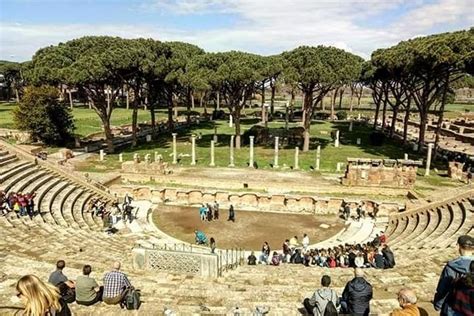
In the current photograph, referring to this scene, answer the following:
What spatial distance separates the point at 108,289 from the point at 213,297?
9.93 feet

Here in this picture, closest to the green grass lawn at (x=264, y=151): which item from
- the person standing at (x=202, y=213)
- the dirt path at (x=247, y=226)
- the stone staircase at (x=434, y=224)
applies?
the dirt path at (x=247, y=226)

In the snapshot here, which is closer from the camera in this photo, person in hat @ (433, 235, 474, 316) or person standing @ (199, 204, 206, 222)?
person in hat @ (433, 235, 474, 316)

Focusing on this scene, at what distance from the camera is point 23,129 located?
49312mm

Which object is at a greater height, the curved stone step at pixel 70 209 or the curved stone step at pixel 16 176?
the curved stone step at pixel 16 176

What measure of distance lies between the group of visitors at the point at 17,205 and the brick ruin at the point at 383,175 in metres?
23.3

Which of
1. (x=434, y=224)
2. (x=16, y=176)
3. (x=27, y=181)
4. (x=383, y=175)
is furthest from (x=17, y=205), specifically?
(x=383, y=175)

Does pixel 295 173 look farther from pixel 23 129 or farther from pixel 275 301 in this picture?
pixel 23 129

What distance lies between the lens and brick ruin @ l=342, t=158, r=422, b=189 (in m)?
34.7

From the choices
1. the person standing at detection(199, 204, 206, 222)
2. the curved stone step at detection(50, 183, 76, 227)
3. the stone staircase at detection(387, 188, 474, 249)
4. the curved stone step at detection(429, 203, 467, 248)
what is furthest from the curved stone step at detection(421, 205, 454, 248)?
the curved stone step at detection(50, 183, 76, 227)

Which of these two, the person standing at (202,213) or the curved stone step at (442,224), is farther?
the person standing at (202,213)

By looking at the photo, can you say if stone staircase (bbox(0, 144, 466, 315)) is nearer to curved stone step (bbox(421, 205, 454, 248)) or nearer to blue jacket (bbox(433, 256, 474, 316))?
curved stone step (bbox(421, 205, 454, 248))

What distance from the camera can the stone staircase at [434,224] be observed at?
2175 cm

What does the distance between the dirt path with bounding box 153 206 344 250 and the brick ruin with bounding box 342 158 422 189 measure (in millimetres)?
6215

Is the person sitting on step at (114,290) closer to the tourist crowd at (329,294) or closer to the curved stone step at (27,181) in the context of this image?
the tourist crowd at (329,294)
